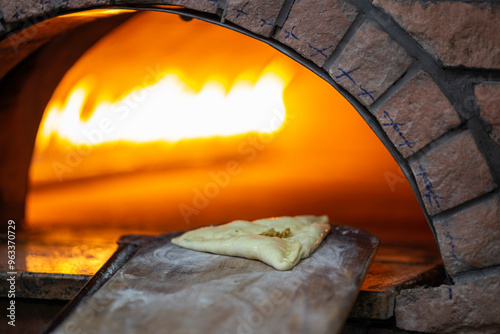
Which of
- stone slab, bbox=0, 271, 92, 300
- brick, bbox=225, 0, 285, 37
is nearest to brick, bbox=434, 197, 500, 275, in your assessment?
brick, bbox=225, 0, 285, 37

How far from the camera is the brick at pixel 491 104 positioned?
1.49 metres

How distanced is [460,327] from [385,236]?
3.01 ft

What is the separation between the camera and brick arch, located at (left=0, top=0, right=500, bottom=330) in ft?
4.88

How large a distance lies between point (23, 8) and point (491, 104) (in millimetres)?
1502

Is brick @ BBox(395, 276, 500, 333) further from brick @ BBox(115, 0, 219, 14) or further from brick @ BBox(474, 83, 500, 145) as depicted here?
brick @ BBox(115, 0, 219, 14)

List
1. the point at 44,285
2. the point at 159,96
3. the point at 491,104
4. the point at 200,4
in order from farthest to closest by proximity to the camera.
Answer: the point at 159,96
the point at 44,285
the point at 200,4
the point at 491,104

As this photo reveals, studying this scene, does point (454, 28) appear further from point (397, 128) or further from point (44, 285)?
point (44, 285)

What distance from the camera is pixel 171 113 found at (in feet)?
9.71

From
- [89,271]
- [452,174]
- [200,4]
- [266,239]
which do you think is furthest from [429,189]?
Result: [89,271]

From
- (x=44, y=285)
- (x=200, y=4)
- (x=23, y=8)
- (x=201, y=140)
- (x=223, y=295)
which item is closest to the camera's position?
(x=223, y=295)

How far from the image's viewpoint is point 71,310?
1356 millimetres

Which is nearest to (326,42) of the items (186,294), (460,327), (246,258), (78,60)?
(246,258)

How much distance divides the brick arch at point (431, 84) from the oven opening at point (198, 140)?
0.87 meters

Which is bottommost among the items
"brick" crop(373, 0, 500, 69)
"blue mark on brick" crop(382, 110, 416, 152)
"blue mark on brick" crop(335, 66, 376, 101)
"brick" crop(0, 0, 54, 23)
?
"blue mark on brick" crop(382, 110, 416, 152)
